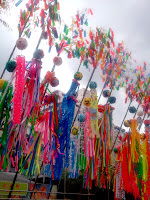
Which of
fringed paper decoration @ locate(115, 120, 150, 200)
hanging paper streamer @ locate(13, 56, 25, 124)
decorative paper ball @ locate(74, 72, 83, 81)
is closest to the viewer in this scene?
hanging paper streamer @ locate(13, 56, 25, 124)

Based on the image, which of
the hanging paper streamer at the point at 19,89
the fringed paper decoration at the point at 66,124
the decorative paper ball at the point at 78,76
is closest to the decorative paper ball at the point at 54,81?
the fringed paper decoration at the point at 66,124

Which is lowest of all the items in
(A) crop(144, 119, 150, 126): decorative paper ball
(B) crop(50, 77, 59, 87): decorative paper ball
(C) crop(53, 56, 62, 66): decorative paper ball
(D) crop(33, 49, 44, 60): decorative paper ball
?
(B) crop(50, 77, 59, 87): decorative paper ball

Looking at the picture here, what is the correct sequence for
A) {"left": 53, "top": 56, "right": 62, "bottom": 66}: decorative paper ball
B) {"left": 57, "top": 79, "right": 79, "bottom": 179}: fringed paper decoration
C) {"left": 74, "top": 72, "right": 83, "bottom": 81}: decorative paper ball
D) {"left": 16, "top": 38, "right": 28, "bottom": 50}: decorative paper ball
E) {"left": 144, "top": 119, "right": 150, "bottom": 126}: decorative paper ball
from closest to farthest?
{"left": 16, "top": 38, "right": 28, "bottom": 50}: decorative paper ball, {"left": 57, "top": 79, "right": 79, "bottom": 179}: fringed paper decoration, {"left": 74, "top": 72, "right": 83, "bottom": 81}: decorative paper ball, {"left": 53, "top": 56, "right": 62, "bottom": 66}: decorative paper ball, {"left": 144, "top": 119, "right": 150, "bottom": 126}: decorative paper ball

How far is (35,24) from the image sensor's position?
4.18m

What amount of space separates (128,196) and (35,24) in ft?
23.5

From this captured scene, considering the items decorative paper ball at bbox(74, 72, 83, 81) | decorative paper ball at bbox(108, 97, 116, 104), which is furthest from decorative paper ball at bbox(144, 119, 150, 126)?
decorative paper ball at bbox(74, 72, 83, 81)

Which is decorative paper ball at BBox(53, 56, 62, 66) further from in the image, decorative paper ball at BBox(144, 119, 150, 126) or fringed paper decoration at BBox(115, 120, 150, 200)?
decorative paper ball at BBox(144, 119, 150, 126)

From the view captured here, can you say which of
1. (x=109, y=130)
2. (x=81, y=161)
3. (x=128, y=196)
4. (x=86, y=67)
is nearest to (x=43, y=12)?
(x=86, y=67)

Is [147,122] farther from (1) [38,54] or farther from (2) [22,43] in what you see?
(2) [22,43]

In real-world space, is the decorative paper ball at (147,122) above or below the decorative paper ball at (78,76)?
above

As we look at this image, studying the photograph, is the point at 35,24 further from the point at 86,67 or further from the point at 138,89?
the point at 138,89

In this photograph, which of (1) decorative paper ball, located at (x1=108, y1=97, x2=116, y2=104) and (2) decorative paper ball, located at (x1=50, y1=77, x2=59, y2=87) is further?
(1) decorative paper ball, located at (x1=108, y1=97, x2=116, y2=104)

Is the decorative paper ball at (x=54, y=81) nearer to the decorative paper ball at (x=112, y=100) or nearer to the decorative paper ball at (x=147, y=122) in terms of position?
the decorative paper ball at (x=112, y=100)

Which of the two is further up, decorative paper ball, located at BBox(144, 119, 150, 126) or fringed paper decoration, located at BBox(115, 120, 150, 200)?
decorative paper ball, located at BBox(144, 119, 150, 126)
